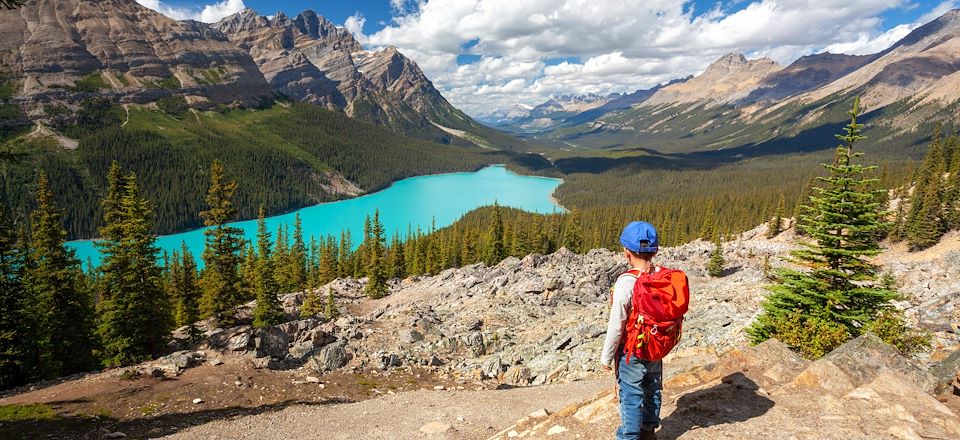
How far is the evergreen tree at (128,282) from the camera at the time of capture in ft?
91.6

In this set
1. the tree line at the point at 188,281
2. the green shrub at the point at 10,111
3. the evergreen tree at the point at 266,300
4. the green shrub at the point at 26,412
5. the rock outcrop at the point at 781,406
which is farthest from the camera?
the green shrub at the point at 10,111

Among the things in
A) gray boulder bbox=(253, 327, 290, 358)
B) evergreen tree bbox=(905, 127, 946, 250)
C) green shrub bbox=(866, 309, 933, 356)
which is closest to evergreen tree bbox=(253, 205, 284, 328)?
gray boulder bbox=(253, 327, 290, 358)

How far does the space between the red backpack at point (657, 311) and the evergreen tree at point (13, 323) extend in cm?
3329

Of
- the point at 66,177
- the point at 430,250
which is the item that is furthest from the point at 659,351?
the point at 66,177

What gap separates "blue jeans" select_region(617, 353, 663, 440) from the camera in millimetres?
6828

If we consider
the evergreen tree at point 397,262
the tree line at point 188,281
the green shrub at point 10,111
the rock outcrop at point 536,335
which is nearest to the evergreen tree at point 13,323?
the tree line at point 188,281

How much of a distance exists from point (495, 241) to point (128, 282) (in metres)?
57.6

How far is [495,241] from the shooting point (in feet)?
263

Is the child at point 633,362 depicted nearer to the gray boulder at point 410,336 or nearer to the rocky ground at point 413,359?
the rocky ground at point 413,359

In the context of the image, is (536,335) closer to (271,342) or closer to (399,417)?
(271,342)

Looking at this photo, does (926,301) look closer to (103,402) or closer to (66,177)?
(103,402)

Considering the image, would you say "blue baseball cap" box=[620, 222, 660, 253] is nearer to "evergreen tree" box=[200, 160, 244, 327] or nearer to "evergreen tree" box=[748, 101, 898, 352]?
"evergreen tree" box=[748, 101, 898, 352]

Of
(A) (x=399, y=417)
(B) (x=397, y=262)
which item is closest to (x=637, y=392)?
(A) (x=399, y=417)

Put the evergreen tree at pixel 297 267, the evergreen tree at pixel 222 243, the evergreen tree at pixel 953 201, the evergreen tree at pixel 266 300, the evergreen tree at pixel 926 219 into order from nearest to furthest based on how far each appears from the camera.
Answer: the evergreen tree at pixel 222 243 < the evergreen tree at pixel 266 300 < the evergreen tree at pixel 926 219 < the evergreen tree at pixel 953 201 < the evergreen tree at pixel 297 267
